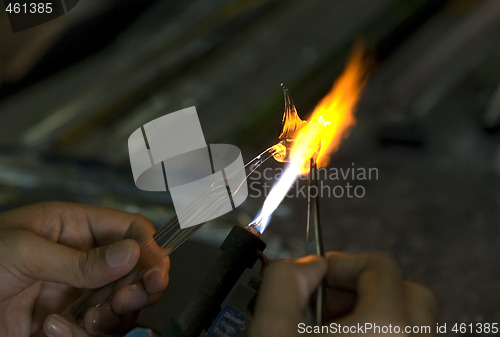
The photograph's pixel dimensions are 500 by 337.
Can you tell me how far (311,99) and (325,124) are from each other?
0.21 meters

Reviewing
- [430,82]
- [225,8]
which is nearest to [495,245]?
[430,82]

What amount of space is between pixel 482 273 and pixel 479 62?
317 millimetres

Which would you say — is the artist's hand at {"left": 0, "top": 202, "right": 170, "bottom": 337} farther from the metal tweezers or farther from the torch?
the metal tweezers

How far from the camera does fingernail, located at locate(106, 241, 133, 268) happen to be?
56 centimetres

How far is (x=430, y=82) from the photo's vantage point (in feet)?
2.27

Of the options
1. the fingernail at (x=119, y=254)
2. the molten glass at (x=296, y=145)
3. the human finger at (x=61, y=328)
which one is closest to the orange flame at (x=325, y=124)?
the molten glass at (x=296, y=145)

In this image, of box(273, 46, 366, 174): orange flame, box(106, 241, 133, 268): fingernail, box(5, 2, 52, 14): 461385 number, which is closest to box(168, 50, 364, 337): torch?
box(273, 46, 366, 174): orange flame

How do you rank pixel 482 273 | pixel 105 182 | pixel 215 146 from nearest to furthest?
pixel 482 273 < pixel 215 146 < pixel 105 182

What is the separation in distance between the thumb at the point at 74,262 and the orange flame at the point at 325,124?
0.75 ft

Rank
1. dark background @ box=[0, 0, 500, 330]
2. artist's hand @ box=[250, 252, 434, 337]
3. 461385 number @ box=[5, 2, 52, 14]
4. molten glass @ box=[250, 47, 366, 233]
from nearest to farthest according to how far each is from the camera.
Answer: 1. artist's hand @ box=[250, 252, 434, 337]
2. molten glass @ box=[250, 47, 366, 233]
3. dark background @ box=[0, 0, 500, 330]
4. 461385 number @ box=[5, 2, 52, 14]

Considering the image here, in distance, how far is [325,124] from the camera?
0.53 meters

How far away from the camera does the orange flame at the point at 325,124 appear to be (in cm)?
51

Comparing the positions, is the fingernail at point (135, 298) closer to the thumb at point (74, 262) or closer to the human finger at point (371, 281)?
the thumb at point (74, 262)

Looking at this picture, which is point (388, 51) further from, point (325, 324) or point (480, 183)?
point (325, 324)
